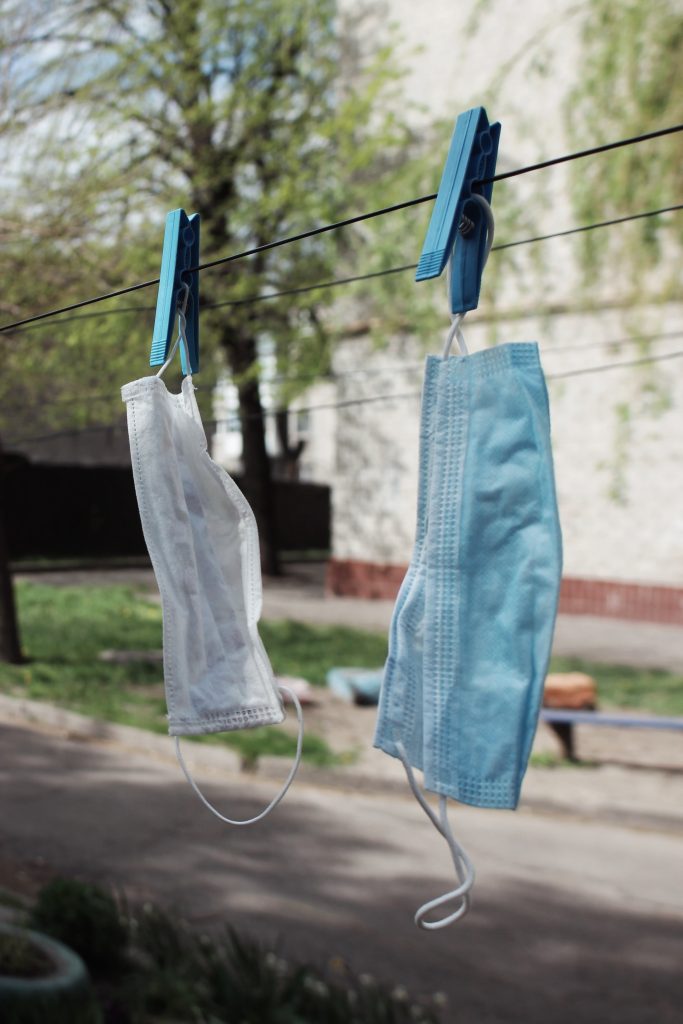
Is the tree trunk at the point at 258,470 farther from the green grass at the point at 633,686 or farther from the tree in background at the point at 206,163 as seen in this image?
the green grass at the point at 633,686

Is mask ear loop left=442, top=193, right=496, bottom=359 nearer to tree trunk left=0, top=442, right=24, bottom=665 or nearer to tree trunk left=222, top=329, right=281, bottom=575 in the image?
tree trunk left=0, top=442, right=24, bottom=665

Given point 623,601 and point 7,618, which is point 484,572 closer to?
point 7,618

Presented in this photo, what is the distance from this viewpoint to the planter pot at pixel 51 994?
388 centimetres

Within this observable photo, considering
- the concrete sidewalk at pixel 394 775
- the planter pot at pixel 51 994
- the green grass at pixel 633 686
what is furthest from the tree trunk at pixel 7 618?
the planter pot at pixel 51 994

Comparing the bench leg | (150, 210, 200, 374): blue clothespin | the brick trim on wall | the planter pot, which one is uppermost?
(150, 210, 200, 374): blue clothespin

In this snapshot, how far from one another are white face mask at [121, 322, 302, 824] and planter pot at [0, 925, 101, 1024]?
2307mm

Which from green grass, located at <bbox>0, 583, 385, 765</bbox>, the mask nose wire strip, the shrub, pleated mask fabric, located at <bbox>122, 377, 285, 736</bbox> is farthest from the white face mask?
green grass, located at <bbox>0, 583, 385, 765</bbox>

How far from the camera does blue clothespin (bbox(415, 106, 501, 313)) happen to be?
67.8 inches

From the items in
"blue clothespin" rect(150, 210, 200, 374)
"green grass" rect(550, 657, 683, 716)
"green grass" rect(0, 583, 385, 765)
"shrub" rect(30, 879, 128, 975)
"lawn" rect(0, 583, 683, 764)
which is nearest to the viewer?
"blue clothespin" rect(150, 210, 200, 374)

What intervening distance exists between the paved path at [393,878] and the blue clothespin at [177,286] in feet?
12.1

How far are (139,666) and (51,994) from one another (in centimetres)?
836

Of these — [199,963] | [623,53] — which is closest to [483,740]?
[199,963]

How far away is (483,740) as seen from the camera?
5.54 feet

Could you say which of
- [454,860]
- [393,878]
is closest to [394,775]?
[393,878]
